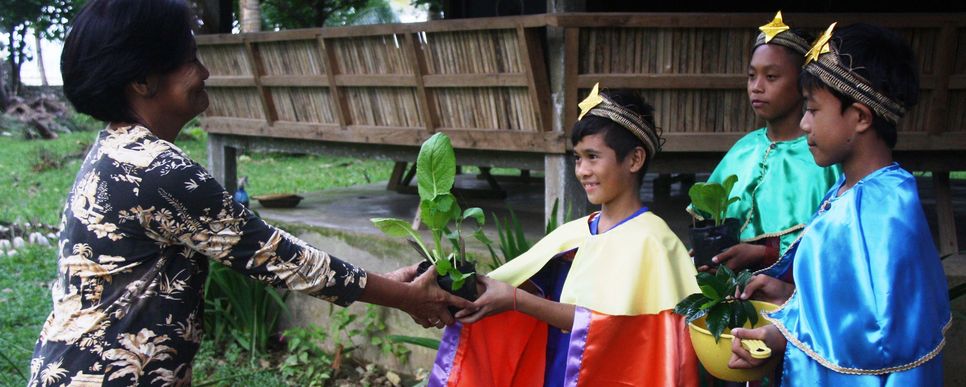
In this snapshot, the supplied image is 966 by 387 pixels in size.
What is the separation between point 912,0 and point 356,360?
540cm

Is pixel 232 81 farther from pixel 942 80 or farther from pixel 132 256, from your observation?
pixel 132 256

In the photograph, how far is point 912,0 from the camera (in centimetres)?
815

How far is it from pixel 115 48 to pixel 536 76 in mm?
3213

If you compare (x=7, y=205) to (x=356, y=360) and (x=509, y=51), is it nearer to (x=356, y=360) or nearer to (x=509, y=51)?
(x=356, y=360)

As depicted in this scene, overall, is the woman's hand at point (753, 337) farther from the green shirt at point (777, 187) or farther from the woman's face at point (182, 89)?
the woman's face at point (182, 89)

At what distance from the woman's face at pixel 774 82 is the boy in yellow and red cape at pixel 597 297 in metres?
0.44

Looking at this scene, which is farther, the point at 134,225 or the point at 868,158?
the point at 868,158

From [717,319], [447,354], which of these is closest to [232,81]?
[447,354]

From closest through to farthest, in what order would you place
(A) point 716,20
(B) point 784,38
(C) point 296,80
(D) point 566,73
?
(B) point 784,38 → (A) point 716,20 → (D) point 566,73 → (C) point 296,80

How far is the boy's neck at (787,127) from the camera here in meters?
3.57

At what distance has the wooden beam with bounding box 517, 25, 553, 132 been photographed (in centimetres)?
541

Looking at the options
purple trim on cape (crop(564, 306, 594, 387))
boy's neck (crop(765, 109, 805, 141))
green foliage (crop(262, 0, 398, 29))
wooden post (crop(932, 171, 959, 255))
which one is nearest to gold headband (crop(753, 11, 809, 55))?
boy's neck (crop(765, 109, 805, 141))

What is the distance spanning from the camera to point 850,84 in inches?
104

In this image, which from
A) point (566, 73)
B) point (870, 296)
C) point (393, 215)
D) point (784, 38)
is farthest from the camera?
point (393, 215)
